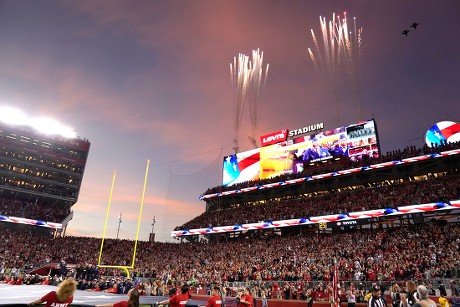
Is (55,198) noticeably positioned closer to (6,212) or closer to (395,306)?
(6,212)

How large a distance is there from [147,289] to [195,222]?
2915 centimetres

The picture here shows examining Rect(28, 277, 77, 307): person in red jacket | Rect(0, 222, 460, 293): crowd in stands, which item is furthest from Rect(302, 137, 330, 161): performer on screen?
Rect(28, 277, 77, 307): person in red jacket

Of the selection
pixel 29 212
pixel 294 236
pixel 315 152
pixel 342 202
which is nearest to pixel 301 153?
pixel 315 152

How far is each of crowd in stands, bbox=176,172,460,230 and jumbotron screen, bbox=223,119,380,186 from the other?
4.60 m

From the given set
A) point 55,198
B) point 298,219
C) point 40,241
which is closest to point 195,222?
point 298,219

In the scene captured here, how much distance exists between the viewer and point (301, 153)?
48156 millimetres

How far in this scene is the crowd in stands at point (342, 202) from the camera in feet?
109

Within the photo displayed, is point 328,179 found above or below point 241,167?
below

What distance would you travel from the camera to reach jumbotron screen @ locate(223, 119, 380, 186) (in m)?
41.9

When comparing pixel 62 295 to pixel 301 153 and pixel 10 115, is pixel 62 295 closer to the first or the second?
pixel 301 153

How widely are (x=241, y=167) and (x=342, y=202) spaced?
20.1 m

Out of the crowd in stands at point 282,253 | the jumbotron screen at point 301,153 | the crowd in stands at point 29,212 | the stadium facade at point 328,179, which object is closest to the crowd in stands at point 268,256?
the crowd in stands at point 282,253

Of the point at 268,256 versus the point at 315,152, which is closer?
the point at 268,256

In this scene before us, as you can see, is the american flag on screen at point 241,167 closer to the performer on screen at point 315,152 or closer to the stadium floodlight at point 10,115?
the performer on screen at point 315,152
